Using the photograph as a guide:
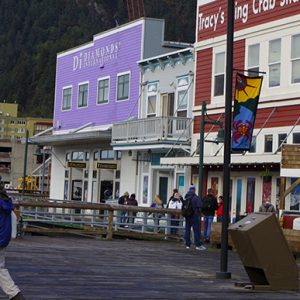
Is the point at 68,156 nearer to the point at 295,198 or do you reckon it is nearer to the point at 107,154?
the point at 107,154

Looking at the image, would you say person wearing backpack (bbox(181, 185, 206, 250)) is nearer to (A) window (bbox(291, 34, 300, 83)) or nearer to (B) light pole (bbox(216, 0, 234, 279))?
(A) window (bbox(291, 34, 300, 83))

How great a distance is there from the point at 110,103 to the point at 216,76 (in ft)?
34.4

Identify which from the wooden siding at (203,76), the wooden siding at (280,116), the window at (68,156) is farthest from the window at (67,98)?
the wooden siding at (280,116)

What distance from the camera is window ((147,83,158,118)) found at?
135ft

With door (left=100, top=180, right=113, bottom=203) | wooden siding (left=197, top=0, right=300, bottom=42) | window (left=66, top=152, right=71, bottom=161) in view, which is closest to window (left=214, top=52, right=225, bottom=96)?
wooden siding (left=197, top=0, right=300, bottom=42)

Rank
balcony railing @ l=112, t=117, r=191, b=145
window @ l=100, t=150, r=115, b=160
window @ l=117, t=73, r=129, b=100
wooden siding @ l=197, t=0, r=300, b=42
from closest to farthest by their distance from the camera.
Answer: wooden siding @ l=197, t=0, r=300, b=42, balcony railing @ l=112, t=117, r=191, b=145, window @ l=117, t=73, r=129, b=100, window @ l=100, t=150, r=115, b=160

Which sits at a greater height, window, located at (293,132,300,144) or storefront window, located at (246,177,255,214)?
window, located at (293,132,300,144)

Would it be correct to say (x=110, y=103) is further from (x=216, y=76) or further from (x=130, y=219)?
(x=130, y=219)

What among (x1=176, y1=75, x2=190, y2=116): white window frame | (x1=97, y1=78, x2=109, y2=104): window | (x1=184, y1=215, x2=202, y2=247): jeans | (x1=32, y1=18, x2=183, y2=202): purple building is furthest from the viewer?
(x1=97, y1=78, x2=109, y2=104): window

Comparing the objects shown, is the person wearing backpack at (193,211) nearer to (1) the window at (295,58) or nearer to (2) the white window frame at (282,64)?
(2) the white window frame at (282,64)

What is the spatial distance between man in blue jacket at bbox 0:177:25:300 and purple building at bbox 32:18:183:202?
99.6 feet

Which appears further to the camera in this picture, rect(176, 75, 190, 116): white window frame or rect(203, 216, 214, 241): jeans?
rect(176, 75, 190, 116): white window frame

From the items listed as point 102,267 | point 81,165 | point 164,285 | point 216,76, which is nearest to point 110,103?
point 81,165

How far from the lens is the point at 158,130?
37.8 m
